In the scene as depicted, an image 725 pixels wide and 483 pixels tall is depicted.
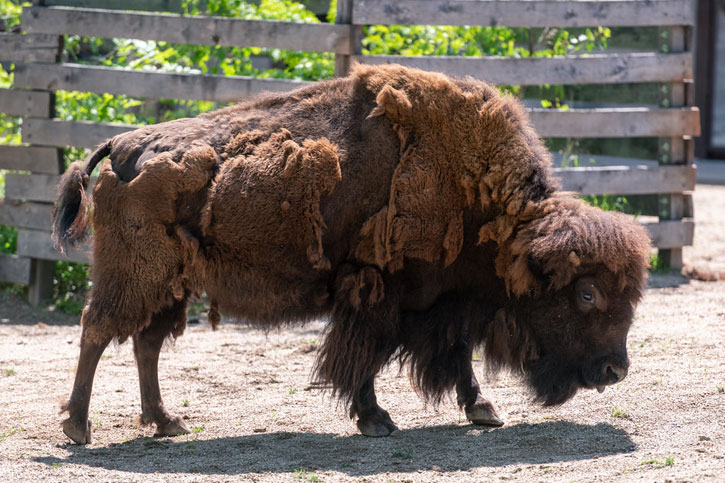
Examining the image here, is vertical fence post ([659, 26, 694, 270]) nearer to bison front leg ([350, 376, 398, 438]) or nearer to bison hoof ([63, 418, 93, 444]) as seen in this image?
bison front leg ([350, 376, 398, 438])

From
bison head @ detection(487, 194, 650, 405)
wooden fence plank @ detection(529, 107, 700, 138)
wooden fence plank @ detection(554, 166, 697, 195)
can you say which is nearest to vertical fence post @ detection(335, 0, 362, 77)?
wooden fence plank @ detection(529, 107, 700, 138)

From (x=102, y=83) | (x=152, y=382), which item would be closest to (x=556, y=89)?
(x=102, y=83)

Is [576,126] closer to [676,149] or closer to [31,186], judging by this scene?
[676,149]

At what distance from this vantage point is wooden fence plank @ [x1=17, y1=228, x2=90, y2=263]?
24.5 feet

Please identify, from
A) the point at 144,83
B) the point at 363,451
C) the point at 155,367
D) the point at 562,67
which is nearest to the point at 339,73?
the point at 144,83

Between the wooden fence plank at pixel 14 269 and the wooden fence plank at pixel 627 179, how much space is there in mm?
4570

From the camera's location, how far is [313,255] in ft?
15.0

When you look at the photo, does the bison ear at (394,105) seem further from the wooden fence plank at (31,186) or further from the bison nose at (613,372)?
the wooden fence plank at (31,186)

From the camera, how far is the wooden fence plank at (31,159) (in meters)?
7.53

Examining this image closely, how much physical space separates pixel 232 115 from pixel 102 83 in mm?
2947

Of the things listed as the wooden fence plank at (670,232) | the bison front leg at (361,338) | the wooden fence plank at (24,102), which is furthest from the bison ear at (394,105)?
the wooden fence plank at (670,232)

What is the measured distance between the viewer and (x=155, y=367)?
4.83 metres

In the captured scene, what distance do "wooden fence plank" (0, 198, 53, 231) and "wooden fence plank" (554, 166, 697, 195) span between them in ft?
14.1

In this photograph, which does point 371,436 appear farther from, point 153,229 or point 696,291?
point 696,291
